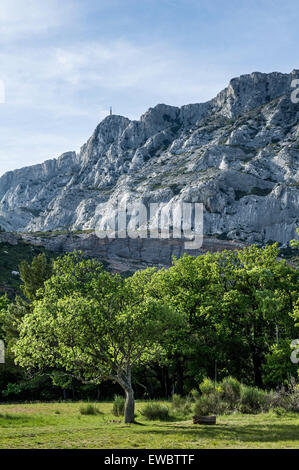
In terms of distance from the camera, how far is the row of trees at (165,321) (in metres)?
23.7

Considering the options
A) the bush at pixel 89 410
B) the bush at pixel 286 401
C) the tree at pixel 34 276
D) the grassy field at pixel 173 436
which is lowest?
the bush at pixel 89 410

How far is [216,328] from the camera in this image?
38.8 meters

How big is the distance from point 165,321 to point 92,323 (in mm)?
4492

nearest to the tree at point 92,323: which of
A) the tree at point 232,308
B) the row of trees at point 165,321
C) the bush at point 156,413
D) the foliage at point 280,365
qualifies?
the row of trees at point 165,321

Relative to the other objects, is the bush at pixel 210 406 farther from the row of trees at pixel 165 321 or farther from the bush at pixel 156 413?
the row of trees at pixel 165 321

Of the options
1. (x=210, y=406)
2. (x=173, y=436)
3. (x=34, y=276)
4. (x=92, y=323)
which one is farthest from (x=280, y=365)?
(x=34, y=276)

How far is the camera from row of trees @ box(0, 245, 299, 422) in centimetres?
2367

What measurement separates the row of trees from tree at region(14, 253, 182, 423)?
0.06 metres

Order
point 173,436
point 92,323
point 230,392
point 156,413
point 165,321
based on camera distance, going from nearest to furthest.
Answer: point 173,436
point 92,323
point 165,321
point 156,413
point 230,392

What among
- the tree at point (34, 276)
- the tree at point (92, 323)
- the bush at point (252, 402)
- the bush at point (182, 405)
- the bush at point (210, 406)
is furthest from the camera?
the tree at point (34, 276)

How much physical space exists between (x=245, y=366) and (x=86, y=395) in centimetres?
2048

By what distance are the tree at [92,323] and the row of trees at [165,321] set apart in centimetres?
6

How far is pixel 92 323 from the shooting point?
77.7 feet

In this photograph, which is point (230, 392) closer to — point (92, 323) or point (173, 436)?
point (173, 436)
